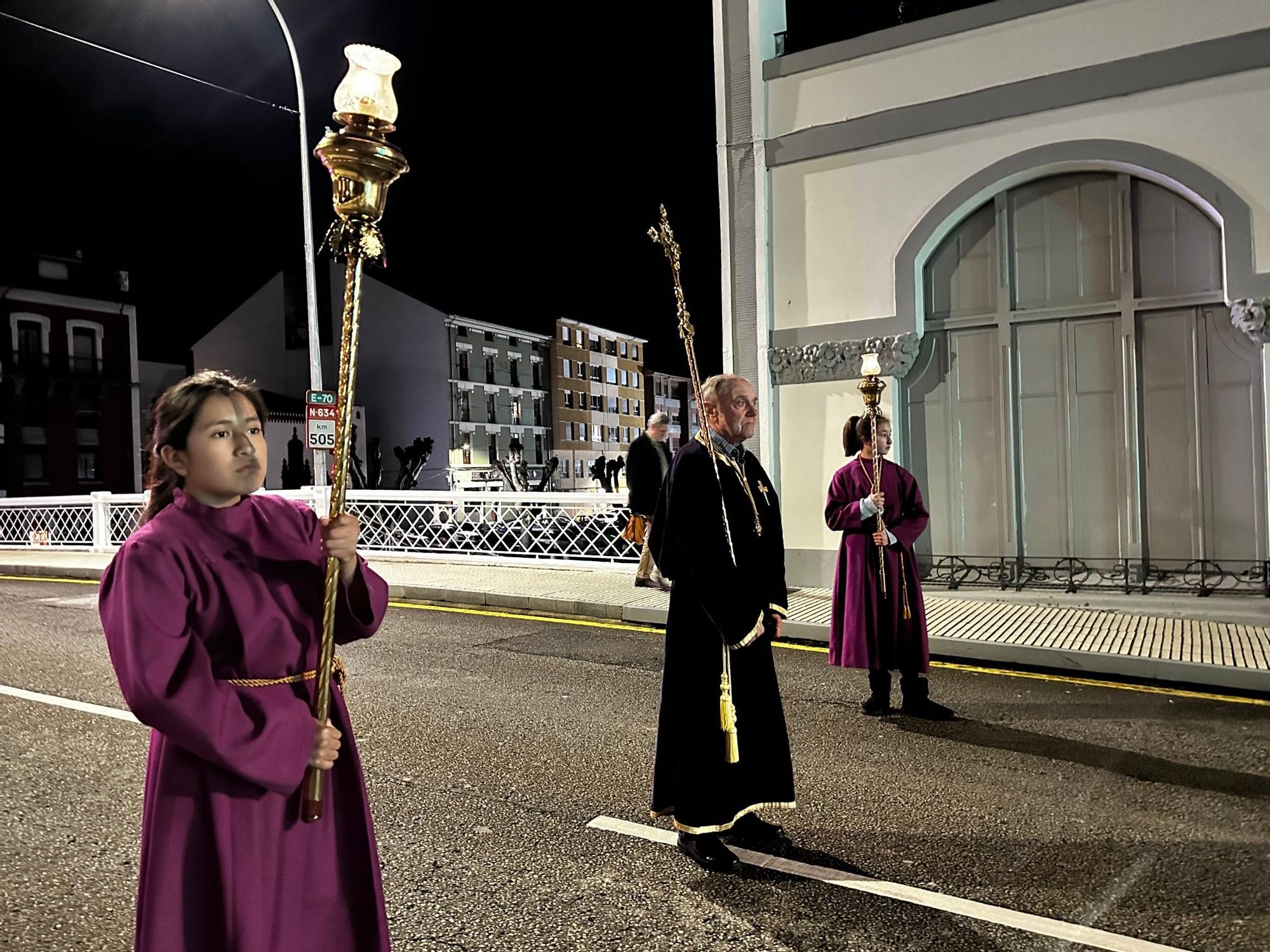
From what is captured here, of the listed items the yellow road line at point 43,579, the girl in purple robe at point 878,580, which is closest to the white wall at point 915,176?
the girl in purple robe at point 878,580

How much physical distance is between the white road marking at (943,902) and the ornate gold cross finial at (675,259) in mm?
2233

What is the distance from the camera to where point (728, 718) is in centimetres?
390

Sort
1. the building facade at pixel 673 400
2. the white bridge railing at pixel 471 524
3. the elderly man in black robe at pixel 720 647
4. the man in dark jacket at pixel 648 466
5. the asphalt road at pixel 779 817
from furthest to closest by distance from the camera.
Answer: the building facade at pixel 673 400
the white bridge railing at pixel 471 524
the man in dark jacket at pixel 648 466
the elderly man in black robe at pixel 720 647
the asphalt road at pixel 779 817

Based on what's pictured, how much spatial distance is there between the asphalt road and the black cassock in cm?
31

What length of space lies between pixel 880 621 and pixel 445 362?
149ft

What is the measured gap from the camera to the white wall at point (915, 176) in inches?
372

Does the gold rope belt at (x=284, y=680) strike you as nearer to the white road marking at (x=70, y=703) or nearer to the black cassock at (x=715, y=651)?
the black cassock at (x=715, y=651)

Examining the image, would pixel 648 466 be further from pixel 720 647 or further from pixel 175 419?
pixel 175 419

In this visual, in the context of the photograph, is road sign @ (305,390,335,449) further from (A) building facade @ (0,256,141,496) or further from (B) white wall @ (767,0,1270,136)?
(A) building facade @ (0,256,141,496)

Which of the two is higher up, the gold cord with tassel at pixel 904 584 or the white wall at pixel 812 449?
the white wall at pixel 812 449

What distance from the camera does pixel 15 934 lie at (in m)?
3.40

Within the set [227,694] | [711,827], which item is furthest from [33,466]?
[227,694]

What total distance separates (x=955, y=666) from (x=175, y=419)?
22.5 feet

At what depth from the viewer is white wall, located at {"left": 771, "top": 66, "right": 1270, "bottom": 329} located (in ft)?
31.0
